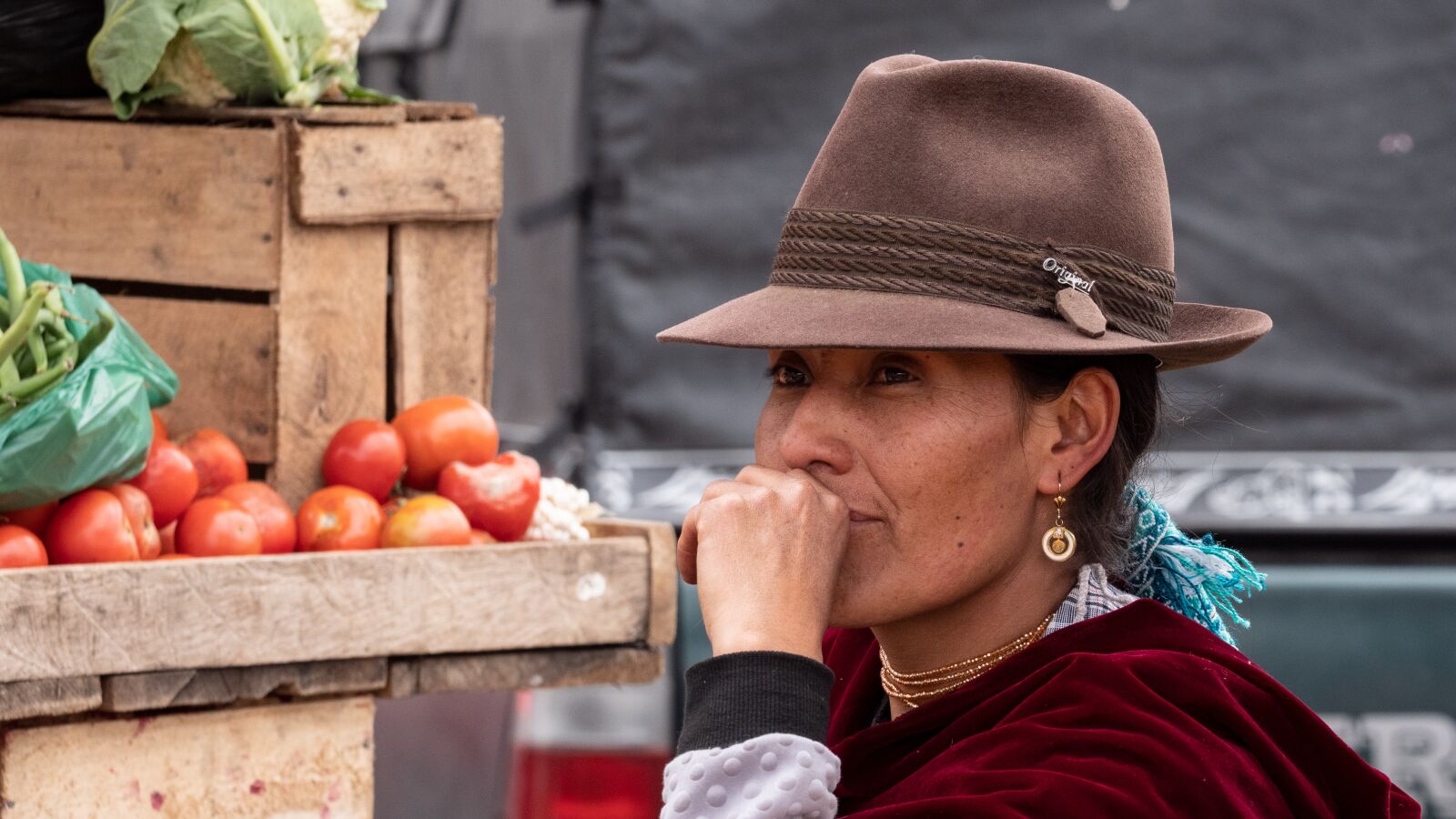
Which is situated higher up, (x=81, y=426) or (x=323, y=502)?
(x=81, y=426)

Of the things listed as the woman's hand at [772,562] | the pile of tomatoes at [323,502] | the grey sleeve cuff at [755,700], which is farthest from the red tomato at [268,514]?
the grey sleeve cuff at [755,700]

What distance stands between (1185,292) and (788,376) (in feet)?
7.37

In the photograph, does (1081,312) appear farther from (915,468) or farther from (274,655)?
(274,655)

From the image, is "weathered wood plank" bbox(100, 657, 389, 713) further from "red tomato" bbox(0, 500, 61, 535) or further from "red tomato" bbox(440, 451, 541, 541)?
"red tomato" bbox(440, 451, 541, 541)

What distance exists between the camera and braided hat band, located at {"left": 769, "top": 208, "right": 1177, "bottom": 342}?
1.99m

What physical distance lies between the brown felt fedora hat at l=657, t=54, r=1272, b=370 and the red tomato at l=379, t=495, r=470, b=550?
2.87 feet

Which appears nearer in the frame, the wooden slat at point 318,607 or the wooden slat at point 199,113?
the wooden slat at point 318,607

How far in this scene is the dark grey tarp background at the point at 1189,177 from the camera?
4168 millimetres

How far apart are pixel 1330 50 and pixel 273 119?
250cm

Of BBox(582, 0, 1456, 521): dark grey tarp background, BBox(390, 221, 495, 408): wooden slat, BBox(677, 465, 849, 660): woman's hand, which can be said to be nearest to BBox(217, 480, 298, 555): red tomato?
BBox(390, 221, 495, 408): wooden slat

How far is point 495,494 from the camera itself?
118 inches

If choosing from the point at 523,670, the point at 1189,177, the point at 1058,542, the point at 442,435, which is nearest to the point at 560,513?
the point at 442,435

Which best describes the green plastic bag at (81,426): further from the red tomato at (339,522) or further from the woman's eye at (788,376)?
the woman's eye at (788,376)

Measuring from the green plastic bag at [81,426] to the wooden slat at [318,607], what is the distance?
18 centimetres
